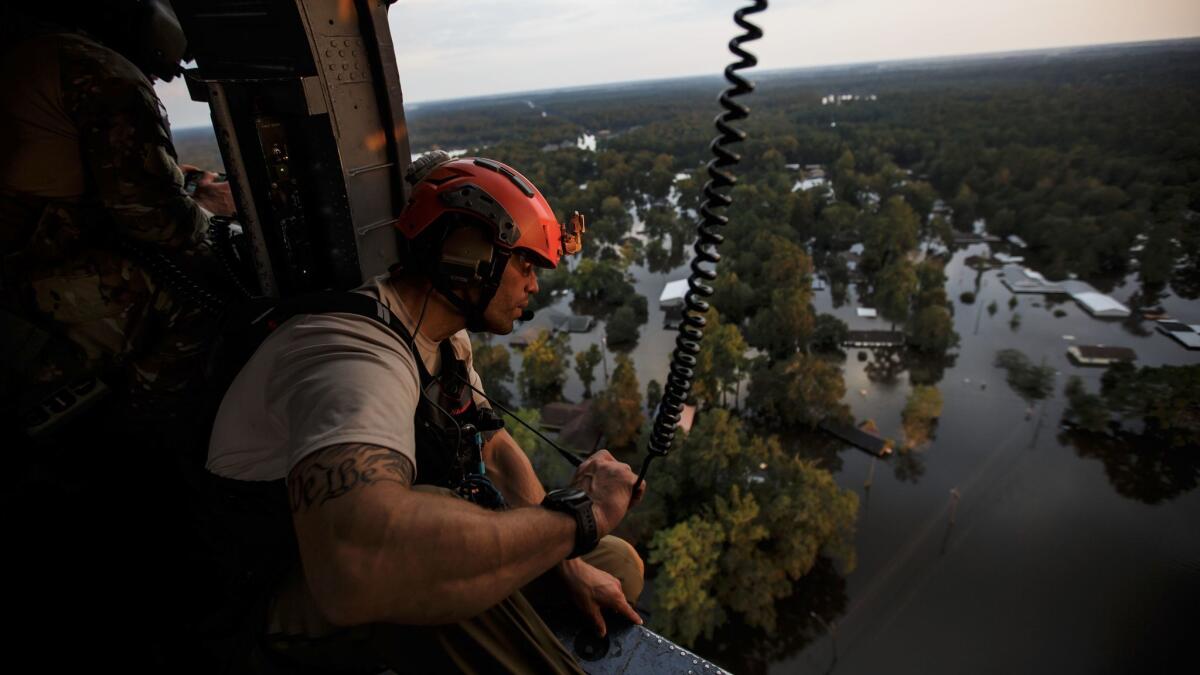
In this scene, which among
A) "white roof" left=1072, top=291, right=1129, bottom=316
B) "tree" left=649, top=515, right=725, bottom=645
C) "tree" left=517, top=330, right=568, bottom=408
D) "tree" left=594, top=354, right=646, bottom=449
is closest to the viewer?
"tree" left=649, top=515, right=725, bottom=645

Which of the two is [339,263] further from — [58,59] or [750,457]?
[750,457]

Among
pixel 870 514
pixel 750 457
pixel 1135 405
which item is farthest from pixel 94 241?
pixel 1135 405

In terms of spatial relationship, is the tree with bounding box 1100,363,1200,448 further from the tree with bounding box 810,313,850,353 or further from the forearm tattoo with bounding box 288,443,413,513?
the forearm tattoo with bounding box 288,443,413,513

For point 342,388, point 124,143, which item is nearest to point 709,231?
point 342,388

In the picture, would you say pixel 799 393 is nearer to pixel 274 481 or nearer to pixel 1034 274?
pixel 274 481

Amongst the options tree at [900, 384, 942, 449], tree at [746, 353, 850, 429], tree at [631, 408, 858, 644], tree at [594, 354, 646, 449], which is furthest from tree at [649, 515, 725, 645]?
tree at [900, 384, 942, 449]

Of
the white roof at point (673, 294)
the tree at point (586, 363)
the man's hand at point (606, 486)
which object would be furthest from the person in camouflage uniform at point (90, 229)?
the white roof at point (673, 294)
